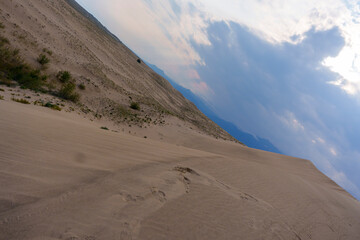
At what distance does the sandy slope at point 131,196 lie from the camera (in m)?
2.49

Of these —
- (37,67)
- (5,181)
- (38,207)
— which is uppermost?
(38,207)

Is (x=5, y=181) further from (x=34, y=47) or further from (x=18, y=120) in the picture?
(x=34, y=47)

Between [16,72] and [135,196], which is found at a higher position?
[135,196]

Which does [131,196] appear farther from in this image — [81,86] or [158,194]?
[81,86]

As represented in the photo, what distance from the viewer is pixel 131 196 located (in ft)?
10.7

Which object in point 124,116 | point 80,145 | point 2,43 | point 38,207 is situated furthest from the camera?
point 124,116

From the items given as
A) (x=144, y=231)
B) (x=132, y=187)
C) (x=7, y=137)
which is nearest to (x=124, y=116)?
(x=7, y=137)

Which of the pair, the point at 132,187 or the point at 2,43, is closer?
the point at 132,187

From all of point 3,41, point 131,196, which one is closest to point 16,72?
point 3,41

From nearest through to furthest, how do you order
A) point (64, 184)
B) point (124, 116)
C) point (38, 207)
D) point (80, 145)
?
point (38, 207), point (64, 184), point (80, 145), point (124, 116)

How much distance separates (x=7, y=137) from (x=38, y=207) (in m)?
2.51

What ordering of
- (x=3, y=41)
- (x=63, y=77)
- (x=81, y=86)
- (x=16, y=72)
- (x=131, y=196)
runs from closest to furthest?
(x=131, y=196) → (x=16, y=72) → (x=3, y=41) → (x=63, y=77) → (x=81, y=86)

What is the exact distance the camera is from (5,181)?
108 inches

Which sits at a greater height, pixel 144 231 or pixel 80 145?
pixel 144 231
